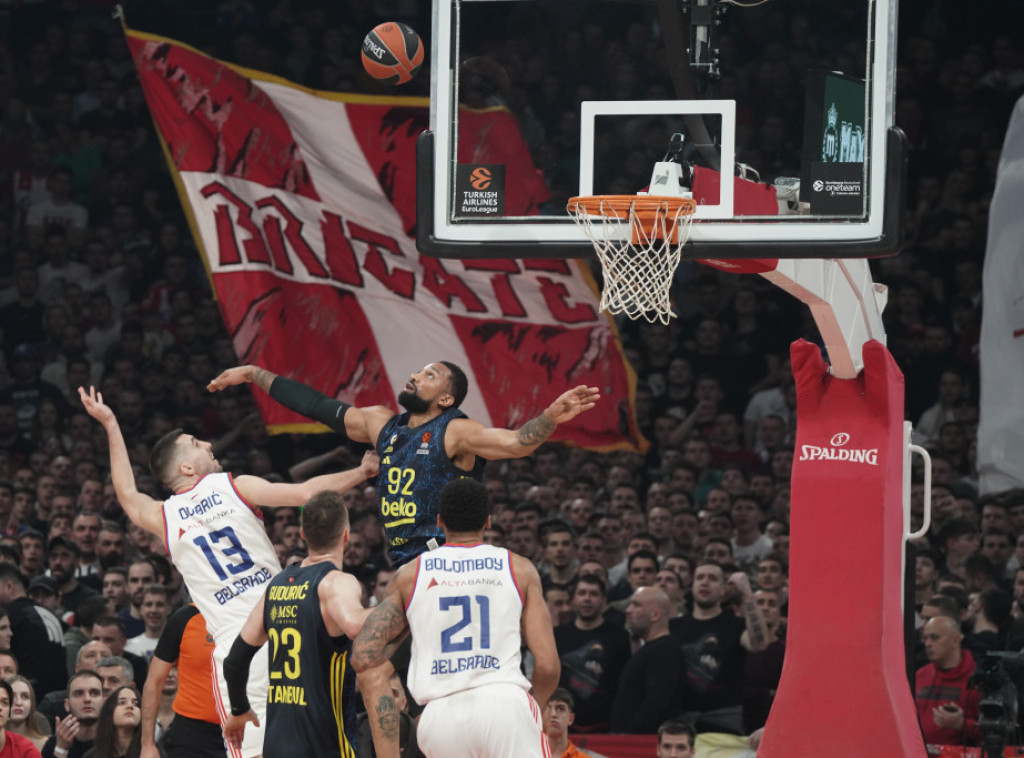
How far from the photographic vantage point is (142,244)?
1594 centimetres

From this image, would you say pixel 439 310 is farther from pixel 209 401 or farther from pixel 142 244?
pixel 142 244

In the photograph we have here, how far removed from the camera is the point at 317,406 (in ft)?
29.1

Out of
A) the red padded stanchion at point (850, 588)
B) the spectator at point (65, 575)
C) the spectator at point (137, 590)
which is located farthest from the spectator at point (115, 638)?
the red padded stanchion at point (850, 588)

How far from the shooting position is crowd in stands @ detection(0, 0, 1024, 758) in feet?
32.4

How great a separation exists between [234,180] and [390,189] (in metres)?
1.21

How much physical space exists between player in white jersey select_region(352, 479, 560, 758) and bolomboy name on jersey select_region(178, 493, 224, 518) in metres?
1.54

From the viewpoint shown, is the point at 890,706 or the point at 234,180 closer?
the point at 890,706

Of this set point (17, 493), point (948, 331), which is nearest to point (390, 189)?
point (17, 493)

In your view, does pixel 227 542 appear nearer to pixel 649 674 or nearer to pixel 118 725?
pixel 118 725

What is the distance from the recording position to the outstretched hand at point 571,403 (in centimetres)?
756

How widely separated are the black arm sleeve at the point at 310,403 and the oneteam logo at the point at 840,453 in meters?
2.34

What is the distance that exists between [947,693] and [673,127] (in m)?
3.72

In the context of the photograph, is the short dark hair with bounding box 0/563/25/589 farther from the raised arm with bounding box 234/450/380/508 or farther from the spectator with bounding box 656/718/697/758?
the spectator with bounding box 656/718/697/758

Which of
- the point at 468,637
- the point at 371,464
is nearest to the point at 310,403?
the point at 371,464
